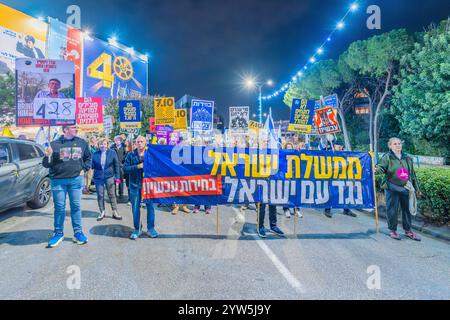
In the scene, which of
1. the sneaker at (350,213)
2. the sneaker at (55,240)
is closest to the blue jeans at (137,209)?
the sneaker at (55,240)

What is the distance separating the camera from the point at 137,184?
5941 mm

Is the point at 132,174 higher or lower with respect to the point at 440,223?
higher

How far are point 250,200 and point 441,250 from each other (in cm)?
357

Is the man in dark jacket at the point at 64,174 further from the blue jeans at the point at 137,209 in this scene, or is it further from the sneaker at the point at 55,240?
the blue jeans at the point at 137,209

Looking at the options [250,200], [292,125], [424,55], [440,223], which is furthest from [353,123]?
[250,200]

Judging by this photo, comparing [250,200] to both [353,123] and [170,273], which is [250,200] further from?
[353,123]

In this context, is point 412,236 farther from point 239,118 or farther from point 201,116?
point 239,118

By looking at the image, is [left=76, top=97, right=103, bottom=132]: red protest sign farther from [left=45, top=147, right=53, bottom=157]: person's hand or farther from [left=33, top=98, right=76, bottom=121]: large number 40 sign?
[left=45, top=147, right=53, bottom=157]: person's hand

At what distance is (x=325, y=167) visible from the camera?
21.4 feet

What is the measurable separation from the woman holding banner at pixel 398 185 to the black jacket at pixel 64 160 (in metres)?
5.97

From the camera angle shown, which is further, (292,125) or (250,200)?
(292,125)

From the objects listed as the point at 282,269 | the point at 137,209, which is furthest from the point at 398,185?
the point at 137,209

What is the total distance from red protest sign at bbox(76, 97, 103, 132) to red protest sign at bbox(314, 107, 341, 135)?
1061 centimetres

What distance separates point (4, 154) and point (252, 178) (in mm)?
5445
